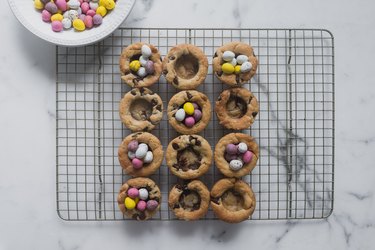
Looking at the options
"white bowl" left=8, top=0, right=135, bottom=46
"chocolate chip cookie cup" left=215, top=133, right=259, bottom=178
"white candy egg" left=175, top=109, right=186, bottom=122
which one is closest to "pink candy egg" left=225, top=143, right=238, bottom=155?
"chocolate chip cookie cup" left=215, top=133, right=259, bottom=178

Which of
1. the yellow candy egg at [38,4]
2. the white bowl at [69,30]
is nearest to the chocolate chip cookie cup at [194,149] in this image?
the white bowl at [69,30]

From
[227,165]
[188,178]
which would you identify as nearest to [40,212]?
[188,178]

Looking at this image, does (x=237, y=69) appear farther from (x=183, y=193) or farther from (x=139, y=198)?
(x=139, y=198)

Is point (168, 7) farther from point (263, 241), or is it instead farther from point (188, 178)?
point (263, 241)

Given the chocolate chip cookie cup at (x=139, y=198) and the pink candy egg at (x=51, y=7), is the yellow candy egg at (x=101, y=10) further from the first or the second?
the chocolate chip cookie cup at (x=139, y=198)

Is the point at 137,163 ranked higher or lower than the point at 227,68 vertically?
lower

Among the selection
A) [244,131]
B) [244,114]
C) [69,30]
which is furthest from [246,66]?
[69,30]

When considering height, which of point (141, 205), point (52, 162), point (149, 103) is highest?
point (149, 103)
